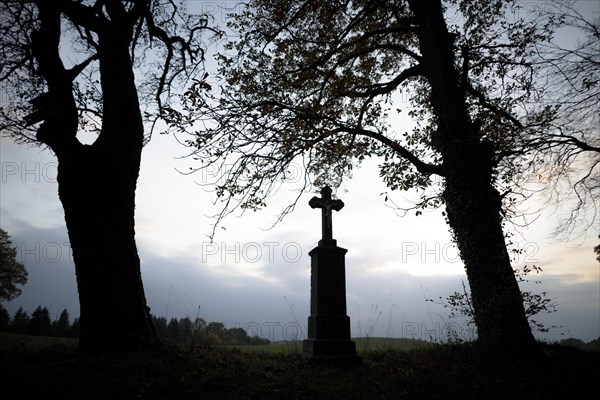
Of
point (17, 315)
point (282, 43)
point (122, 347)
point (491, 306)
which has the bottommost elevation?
point (17, 315)

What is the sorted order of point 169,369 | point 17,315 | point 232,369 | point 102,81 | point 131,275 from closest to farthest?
point 169,369
point 232,369
point 131,275
point 102,81
point 17,315

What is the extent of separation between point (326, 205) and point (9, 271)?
79.4 ft

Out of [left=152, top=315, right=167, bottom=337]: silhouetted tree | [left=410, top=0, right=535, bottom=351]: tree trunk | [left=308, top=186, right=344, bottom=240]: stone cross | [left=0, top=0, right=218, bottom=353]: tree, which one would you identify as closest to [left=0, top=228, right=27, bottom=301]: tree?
[left=152, top=315, right=167, bottom=337]: silhouetted tree

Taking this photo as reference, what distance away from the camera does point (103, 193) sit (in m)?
5.12

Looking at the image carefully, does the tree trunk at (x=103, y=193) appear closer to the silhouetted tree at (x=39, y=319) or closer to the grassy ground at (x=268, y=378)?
the grassy ground at (x=268, y=378)

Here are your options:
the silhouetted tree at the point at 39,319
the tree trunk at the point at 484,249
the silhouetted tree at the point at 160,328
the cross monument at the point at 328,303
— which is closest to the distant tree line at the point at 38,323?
the silhouetted tree at the point at 39,319

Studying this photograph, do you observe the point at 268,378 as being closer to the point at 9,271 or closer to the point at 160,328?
the point at 160,328

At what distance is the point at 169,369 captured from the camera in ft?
13.0

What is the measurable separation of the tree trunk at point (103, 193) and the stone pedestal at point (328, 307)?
3626 mm

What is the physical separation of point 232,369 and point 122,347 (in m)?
1.74

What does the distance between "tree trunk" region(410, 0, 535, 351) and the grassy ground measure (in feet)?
2.17

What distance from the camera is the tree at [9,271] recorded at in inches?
774

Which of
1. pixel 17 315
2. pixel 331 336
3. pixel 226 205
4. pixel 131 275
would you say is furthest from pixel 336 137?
pixel 17 315

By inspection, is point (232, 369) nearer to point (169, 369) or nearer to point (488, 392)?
point (169, 369)
